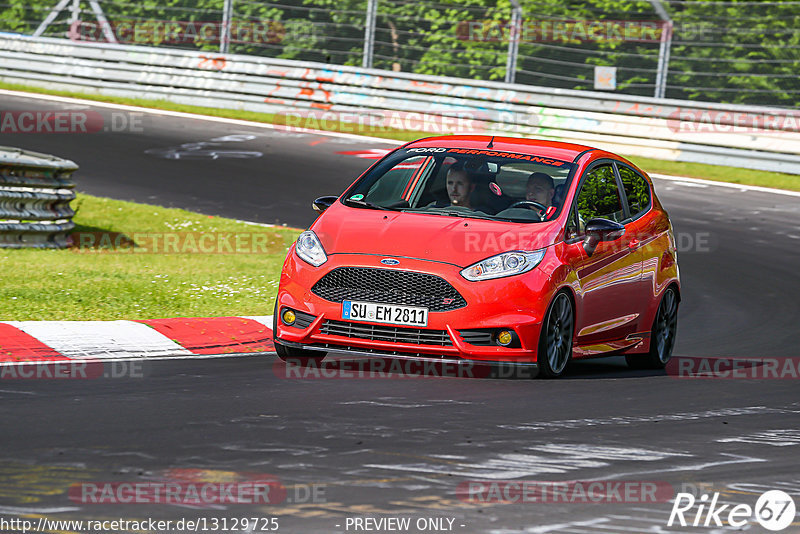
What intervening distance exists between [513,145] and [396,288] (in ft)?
6.77

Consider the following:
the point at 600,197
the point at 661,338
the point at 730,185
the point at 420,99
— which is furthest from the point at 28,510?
the point at 420,99

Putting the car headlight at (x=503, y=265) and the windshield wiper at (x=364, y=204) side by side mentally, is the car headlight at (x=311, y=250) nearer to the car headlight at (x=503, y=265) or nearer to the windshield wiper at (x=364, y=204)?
the windshield wiper at (x=364, y=204)

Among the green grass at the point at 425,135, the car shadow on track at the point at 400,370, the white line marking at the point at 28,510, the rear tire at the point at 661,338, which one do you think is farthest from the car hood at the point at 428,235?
the green grass at the point at 425,135

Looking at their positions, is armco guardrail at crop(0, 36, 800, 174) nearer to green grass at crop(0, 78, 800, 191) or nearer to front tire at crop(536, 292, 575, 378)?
green grass at crop(0, 78, 800, 191)

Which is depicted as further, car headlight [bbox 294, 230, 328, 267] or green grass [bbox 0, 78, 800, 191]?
green grass [bbox 0, 78, 800, 191]

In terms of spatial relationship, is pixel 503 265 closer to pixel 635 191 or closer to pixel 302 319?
pixel 302 319

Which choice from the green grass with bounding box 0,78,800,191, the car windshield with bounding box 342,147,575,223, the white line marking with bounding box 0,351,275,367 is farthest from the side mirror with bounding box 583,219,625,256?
the green grass with bounding box 0,78,800,191

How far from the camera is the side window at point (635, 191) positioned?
1066 centimetres

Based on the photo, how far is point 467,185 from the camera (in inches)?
387

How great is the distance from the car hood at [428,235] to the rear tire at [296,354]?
0.67 m

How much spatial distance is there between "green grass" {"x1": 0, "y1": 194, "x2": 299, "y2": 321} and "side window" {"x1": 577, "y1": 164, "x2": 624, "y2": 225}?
3.05m

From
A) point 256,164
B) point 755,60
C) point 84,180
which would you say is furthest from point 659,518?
point 755,60

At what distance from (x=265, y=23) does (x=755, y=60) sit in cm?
912

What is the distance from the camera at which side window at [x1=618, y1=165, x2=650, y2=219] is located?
10656 mm
